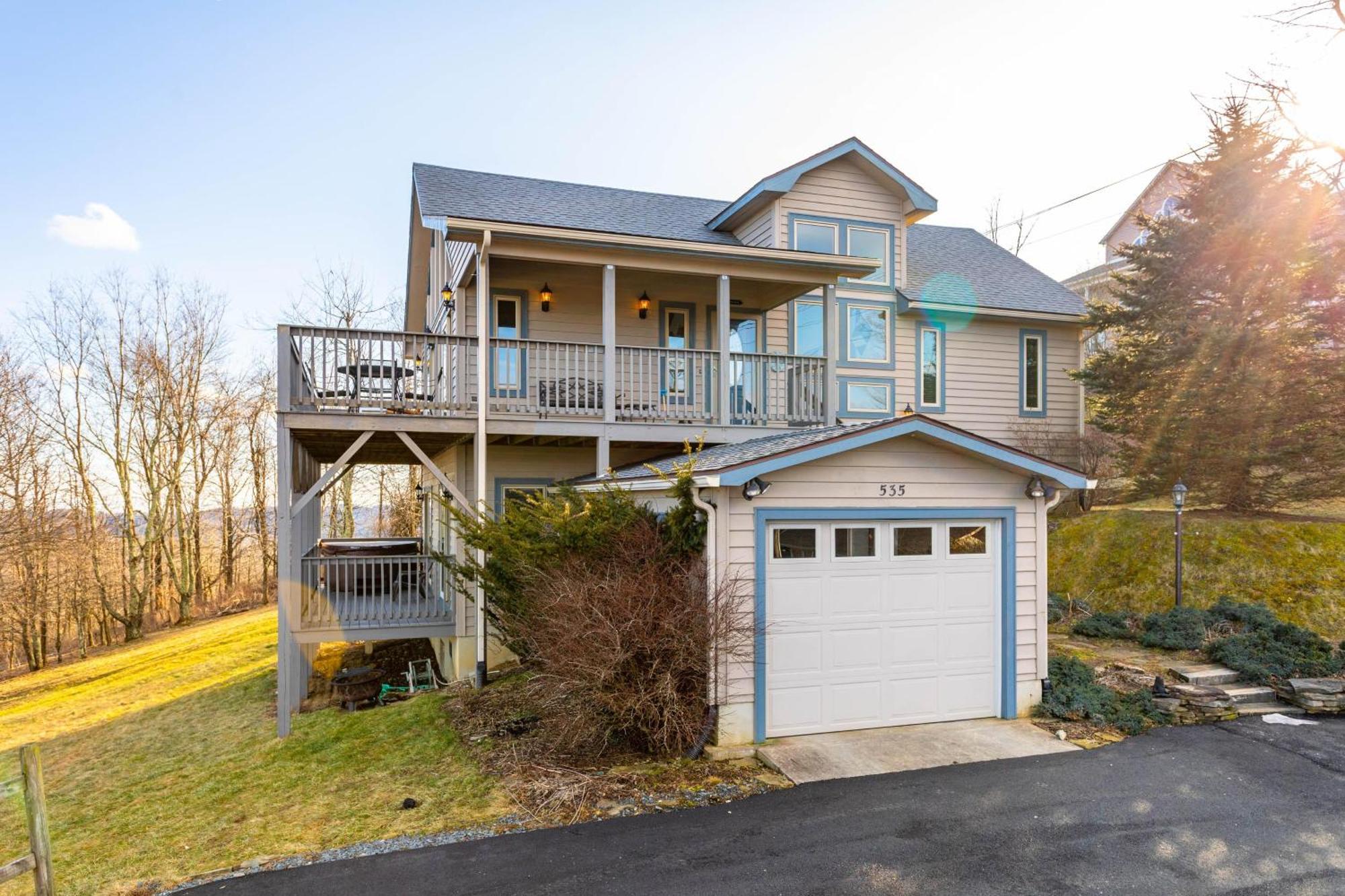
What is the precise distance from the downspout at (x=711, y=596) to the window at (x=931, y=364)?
970 cm

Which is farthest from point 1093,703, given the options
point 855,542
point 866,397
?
point 866,397

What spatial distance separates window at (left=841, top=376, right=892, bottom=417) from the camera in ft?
47.7

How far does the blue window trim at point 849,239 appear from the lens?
13.5 meters

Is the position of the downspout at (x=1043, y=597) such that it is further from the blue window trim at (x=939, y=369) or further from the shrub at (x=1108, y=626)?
the blue window trim at (x=939, y=369)

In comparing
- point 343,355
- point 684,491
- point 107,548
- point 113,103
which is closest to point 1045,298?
point 684,491

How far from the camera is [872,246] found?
14.4m

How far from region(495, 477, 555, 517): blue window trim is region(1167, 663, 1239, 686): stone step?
863 centimetres

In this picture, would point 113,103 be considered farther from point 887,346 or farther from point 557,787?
point 557,787

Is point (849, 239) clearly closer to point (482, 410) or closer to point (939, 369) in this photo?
point (939, 369)

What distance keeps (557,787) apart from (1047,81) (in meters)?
13.6

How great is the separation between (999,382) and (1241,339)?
414cm

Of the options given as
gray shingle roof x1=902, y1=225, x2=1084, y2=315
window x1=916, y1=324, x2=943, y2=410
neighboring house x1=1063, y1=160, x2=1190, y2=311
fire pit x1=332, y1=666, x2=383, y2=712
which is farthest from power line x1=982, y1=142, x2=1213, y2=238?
fire pit x1=332, y1=666, x2=383, y2=712

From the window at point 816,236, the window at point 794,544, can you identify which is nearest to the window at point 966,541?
the window at point 794,544

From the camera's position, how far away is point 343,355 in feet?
31.3
